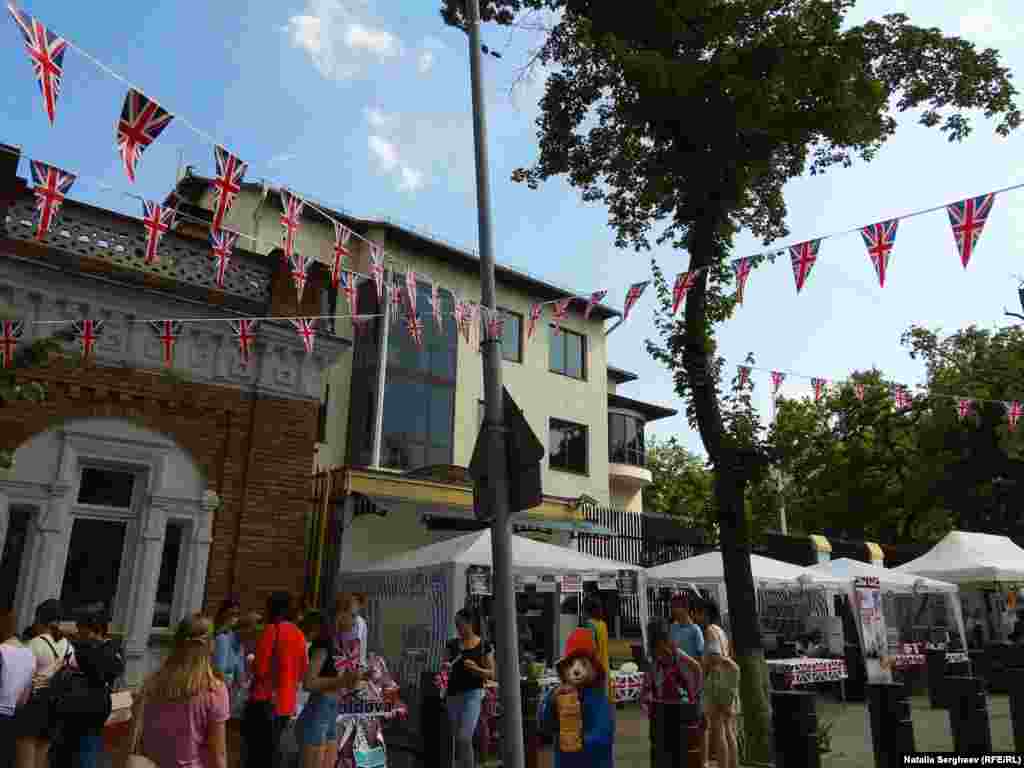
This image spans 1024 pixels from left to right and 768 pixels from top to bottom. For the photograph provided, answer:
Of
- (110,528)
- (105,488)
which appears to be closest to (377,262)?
(105,488)

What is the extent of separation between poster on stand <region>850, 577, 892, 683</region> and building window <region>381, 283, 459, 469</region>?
1132 centimetres

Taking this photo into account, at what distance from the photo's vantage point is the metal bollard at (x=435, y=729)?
7.58 metres

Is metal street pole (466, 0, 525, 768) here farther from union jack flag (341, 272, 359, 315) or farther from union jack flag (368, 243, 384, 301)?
union jack flag (341, 272, 359, 315)

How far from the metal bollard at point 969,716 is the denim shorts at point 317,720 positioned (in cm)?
626

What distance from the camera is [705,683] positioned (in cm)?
729

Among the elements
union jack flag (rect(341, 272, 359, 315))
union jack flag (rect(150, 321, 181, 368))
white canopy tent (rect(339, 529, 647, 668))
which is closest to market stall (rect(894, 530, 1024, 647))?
white canopy tent (rect(339, 529, 647, 668))

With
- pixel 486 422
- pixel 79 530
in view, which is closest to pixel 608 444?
pixel 79 530

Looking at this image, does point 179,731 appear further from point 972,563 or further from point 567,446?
point 567,446

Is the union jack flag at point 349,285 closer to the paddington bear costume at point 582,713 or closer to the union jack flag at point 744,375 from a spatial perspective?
the union jack flag at point 744,375

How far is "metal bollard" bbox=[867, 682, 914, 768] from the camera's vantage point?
694cm

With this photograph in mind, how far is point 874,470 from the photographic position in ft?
103

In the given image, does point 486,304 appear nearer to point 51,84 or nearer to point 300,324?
point 51,84

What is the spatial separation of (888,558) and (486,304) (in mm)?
23600

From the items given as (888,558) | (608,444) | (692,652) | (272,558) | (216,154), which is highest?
(608,444)
